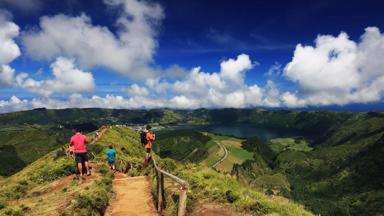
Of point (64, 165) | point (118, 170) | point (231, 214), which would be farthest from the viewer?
point (118, 170)

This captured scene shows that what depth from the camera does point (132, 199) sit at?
26.4 metres

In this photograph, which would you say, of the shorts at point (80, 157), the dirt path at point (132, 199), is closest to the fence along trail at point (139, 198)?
the dirt path at point (132, 199)

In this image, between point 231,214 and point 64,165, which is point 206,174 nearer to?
point 231,214

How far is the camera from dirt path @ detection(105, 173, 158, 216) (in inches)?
904

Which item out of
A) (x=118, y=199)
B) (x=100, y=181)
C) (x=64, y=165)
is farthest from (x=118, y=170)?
(x=118, y=199)

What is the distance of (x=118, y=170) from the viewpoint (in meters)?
46.7

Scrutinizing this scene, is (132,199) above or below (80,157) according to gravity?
below

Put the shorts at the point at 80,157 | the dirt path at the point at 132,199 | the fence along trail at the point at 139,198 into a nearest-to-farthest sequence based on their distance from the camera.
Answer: the fence along trail at the point at 139,198
the dirt path at the point at 132,199
the shorts at the point at 80,157

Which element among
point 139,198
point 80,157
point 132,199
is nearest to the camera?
point 132,199

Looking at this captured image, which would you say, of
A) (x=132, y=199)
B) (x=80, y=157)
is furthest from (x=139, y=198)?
(x=80, y=157)

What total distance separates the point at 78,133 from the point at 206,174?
1176 cm

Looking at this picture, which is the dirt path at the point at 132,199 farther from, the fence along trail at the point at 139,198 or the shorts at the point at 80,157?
the shorts at the point at 80,157

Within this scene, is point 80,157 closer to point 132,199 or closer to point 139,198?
point 132,199

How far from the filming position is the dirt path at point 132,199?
22953mm
